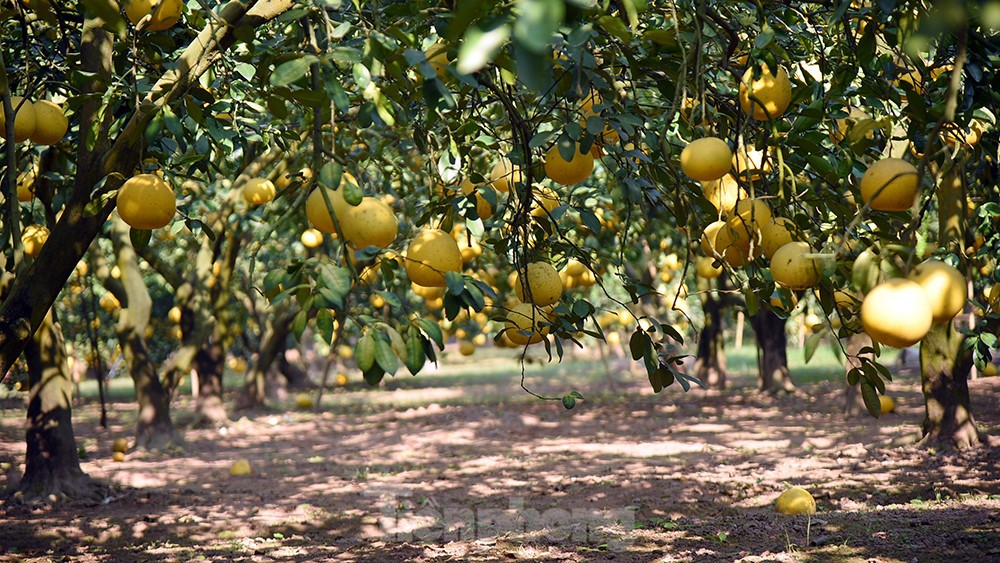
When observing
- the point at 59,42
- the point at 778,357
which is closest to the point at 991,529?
the point at 59,42

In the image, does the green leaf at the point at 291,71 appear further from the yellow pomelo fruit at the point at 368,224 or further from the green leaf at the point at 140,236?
the green leaf at the point at 140,236

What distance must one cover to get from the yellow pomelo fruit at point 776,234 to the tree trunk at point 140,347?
8388 millimetres

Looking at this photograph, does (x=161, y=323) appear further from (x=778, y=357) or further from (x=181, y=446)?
(x=778, y=357)

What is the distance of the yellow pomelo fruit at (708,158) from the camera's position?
1980mm

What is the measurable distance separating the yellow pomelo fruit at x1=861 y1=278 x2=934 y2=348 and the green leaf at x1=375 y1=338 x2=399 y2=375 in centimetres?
81

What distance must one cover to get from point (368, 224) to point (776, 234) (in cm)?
103

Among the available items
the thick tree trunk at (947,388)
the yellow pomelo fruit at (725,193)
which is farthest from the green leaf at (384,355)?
the thick tree trunk at (947,388)

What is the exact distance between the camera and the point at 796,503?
5.61m

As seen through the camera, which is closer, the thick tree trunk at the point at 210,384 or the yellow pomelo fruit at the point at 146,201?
the yellow pomelo fruit at the point at 146,201

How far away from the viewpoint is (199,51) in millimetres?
2617

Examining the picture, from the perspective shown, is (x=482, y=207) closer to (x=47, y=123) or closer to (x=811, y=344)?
(x=811, y=344)

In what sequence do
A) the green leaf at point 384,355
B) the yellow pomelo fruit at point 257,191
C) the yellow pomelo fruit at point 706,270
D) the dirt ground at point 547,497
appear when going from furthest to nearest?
the dirt ground at point 547,497
the yellow pomelo fruit at point 257,191
the yellow pomelo fruit at point 706,270
the green leaf at point 384,355

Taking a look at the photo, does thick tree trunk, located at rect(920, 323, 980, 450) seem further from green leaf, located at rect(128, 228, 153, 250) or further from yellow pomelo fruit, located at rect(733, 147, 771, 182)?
green leaf, located at rect(128, 228, 153, 250)

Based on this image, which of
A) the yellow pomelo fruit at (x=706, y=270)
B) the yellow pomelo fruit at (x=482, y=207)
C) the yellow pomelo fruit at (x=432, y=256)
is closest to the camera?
the yellow pomelo fruit at (x=432, y=256)
